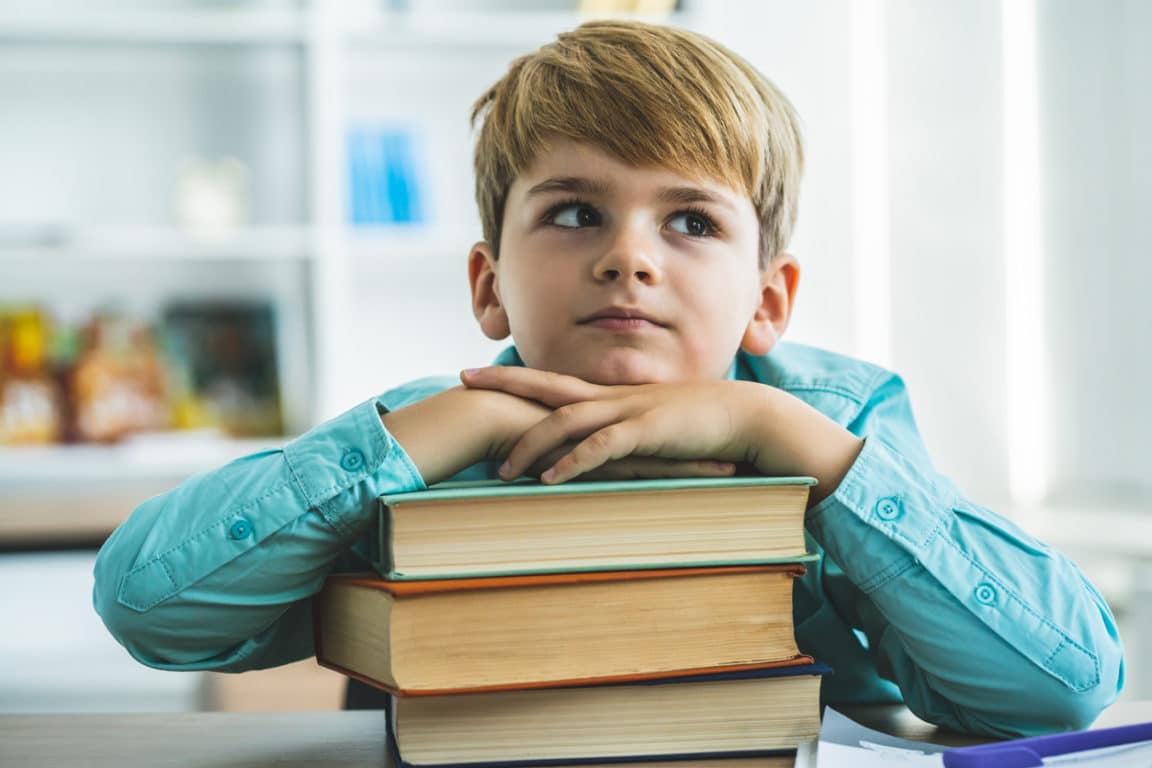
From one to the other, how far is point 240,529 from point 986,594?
0.48 m

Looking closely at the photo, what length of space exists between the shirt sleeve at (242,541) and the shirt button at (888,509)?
11.3 inches

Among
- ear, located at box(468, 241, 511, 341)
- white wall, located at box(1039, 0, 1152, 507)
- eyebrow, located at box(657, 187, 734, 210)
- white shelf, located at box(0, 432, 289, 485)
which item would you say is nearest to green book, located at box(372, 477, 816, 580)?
eyebrow, located at box(657, 187, 734, 210)

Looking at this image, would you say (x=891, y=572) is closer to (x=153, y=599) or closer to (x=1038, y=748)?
(x=1038, y=748)

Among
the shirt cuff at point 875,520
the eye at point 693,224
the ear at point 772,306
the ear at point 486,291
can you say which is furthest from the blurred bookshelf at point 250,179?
the shirt cuff at point 875,520

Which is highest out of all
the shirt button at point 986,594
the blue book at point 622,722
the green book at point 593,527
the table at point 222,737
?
the green book at point 593,527

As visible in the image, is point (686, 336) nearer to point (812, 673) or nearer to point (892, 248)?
point (812, 673)

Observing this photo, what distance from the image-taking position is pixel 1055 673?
2.47 feet

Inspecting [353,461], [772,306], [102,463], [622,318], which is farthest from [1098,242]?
[102,463]

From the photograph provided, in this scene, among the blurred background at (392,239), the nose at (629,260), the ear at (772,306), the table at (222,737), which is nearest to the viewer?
the table at (222,737)

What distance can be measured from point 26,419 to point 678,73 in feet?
8.61

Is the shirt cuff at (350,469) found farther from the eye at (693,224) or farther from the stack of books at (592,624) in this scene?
the eye at (693,224)

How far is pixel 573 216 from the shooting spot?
93 centimetres

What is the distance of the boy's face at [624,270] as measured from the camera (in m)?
0.88

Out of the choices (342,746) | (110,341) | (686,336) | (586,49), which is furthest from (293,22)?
(342,746)
